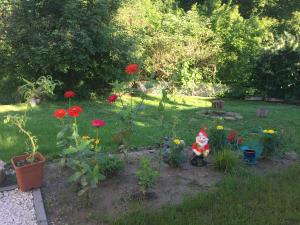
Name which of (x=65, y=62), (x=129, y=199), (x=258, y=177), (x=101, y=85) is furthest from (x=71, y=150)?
(x=101, y=85)

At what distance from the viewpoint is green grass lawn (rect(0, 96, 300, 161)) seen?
5676 millimetres

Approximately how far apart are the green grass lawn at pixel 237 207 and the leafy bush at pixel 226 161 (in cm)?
25

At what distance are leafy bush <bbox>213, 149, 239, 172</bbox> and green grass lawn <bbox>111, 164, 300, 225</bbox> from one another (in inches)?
10.0

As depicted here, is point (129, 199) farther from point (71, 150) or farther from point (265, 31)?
point (265, 31)

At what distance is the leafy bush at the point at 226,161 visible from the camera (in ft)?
15.5

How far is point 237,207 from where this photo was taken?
380 centimetres

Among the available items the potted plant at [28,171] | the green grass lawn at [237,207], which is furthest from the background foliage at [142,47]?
the potted plant at [28,171]

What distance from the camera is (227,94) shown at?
13.0 metres

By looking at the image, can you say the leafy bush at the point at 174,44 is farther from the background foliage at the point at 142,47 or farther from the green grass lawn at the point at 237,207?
the green grass lawn at the point at 237,207

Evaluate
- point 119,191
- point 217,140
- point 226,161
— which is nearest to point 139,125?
point 217,140

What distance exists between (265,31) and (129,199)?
502 inches

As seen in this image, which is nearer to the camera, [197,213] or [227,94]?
[197,213]

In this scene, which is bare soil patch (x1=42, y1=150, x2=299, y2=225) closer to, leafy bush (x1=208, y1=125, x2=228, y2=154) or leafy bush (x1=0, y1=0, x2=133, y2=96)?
leafy bush (x1=208, y1=125, x2=228, y2=154)

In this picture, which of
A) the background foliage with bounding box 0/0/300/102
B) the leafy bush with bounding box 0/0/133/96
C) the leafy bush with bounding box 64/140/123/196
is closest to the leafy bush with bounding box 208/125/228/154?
the leafy bush with bounding box 64/140/123/196
